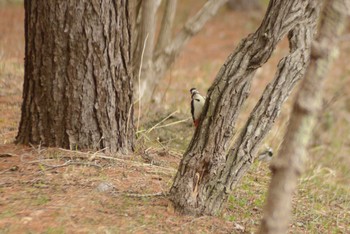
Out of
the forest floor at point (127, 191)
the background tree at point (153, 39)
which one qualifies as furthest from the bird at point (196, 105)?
the background tree at point (153, 39)

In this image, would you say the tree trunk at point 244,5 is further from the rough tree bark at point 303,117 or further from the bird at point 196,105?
the rough tree bark at point 303,117

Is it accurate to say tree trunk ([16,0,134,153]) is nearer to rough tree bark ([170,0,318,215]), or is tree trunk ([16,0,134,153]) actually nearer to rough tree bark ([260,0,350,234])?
rough tree bark ([170,0,318,215])

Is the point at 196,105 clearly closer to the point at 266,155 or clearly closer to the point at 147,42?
the point at 266,155

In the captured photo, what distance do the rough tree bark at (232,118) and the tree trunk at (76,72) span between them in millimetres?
890

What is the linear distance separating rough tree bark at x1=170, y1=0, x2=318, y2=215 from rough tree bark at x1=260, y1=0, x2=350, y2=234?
37.7 inches

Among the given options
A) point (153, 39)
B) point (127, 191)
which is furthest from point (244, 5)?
point (127, 191)

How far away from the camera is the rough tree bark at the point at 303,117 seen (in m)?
2.32

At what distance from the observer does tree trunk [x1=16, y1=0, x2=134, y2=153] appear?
13.1 feet

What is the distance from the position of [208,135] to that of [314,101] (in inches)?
46.0

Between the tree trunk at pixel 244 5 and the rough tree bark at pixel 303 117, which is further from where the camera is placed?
the tree trunk at pixel 244 5

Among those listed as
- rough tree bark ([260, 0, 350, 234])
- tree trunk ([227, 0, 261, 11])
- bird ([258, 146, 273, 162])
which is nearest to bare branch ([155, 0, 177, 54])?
bird ([258, 146, 273, 162])

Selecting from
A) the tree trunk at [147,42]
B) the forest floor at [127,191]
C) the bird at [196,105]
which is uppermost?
the tree trunk at [147,42]

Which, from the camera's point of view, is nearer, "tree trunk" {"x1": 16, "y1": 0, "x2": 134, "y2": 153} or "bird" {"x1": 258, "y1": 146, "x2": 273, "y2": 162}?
"tree trunk" {"x1": 16, "y1": 0, "x2": 134, "y2": 153}

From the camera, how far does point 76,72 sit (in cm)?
404
